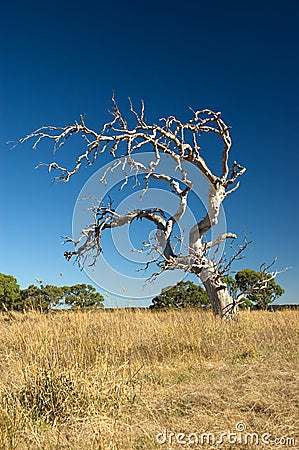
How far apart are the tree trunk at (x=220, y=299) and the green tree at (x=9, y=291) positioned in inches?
532

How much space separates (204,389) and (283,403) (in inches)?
35.3

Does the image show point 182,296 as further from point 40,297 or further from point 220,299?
point 40,297

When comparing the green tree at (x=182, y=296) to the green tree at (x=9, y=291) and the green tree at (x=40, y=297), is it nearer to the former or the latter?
the green tree at (x=40, y=297)

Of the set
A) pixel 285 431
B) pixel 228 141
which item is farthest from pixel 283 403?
pixel 228 141

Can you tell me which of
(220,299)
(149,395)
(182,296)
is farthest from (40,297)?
(182,296)

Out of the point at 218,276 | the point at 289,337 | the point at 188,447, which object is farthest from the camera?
the point at 218,276

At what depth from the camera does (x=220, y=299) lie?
1148 centimetres

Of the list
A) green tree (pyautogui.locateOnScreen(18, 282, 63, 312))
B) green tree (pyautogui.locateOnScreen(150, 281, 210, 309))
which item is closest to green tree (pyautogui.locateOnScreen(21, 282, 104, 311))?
green tree (pyautogui.locateOnScreen(18, 282, 63, 312))

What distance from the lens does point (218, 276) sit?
11492 mm

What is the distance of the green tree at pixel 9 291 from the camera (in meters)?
21.8

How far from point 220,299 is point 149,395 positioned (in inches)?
285

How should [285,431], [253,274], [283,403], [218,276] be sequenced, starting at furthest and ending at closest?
[253,274] → [218,276] → [283,403] → [285,431]

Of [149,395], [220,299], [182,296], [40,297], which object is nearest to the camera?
[149,395]

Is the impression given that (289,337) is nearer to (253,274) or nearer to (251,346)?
(251,346)
